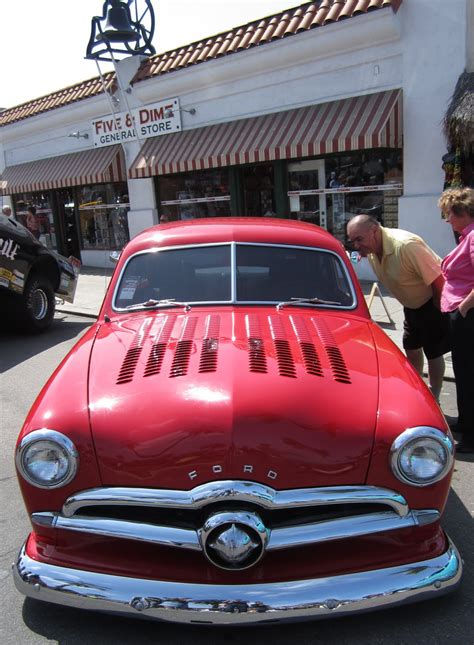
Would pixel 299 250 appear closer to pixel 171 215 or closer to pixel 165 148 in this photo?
pixel 165 148

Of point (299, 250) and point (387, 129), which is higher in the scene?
point (387, 129)

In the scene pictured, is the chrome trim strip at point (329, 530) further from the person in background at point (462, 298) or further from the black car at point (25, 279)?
the black car at point (25, 279)

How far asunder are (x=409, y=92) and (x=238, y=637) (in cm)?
901

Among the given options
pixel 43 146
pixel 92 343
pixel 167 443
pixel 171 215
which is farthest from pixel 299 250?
pixel 43 146

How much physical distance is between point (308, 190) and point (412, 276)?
290 inches

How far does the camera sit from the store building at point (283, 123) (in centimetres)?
905

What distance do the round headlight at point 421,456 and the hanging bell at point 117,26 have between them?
13.0 m

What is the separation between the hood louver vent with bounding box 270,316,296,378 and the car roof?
2.53 feet

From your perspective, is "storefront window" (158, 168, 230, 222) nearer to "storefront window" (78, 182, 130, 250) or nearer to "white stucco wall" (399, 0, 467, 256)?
"storefront window" (78, 182, 130, 250)

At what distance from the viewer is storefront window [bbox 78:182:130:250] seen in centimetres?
1533

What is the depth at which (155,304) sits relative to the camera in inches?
136

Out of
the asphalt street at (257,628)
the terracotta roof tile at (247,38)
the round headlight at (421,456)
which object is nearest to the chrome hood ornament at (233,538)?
the asphalt street at (257,628)

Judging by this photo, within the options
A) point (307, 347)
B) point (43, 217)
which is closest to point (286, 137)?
point (307, 347)

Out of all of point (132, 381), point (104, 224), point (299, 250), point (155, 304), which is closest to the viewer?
point (132, 381)
